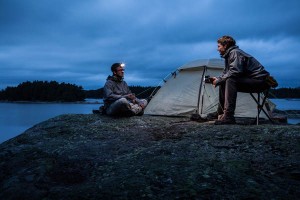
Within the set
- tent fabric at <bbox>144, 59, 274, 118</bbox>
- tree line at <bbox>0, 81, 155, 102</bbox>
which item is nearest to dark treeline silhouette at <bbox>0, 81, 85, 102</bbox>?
tree line at <bbox>0, 81, 155, 102</bbox>

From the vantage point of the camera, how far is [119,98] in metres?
9.02

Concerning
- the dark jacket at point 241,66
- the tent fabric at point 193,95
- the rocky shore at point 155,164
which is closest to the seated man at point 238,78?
the dark jacket at point 241,66

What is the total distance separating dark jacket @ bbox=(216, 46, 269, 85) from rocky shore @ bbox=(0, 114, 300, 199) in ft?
4.45

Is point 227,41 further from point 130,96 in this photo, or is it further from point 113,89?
point 113,89

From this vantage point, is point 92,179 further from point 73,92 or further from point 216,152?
point 73,92

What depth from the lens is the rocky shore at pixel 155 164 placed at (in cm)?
359

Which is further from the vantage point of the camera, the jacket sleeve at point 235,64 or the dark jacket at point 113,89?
the dark jacket at point 113,89

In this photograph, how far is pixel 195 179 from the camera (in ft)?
12.6

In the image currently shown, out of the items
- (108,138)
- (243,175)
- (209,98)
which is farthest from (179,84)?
(243,175)

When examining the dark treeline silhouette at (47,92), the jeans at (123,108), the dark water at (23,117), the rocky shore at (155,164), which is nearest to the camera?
the rocky shore at (155,164)

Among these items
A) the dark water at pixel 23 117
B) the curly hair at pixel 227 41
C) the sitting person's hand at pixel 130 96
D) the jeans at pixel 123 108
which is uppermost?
the curly hair at pixel 227 41

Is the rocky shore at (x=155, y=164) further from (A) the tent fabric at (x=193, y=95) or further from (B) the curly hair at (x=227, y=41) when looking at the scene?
(A) the tent fabric at (x=193, y=95)

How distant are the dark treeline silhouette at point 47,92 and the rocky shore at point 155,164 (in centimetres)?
9233

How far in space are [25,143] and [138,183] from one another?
11.1ft
